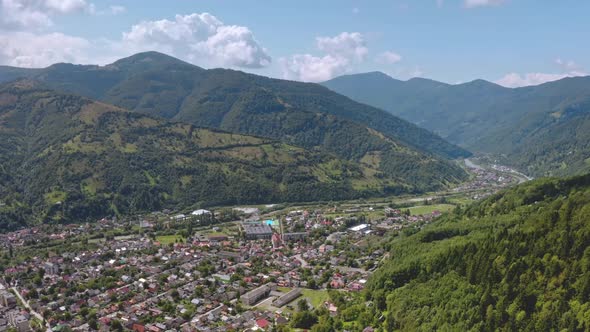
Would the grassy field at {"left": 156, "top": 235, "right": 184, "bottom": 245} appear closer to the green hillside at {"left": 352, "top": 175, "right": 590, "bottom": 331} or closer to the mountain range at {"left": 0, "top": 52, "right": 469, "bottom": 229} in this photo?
the mountain range at {"left": 0, "top": 52, "right": 469, "bottom": 229}

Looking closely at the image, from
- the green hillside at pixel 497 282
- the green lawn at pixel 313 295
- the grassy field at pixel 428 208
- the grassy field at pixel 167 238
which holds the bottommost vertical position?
the green lawn at pixel 313 295

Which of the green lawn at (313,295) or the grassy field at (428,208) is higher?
the grassy field at (428,208)

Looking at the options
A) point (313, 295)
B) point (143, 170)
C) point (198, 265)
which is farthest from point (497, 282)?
point (143, 170)

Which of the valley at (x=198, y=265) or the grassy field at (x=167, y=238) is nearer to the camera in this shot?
the valley at (x=198, y=265)

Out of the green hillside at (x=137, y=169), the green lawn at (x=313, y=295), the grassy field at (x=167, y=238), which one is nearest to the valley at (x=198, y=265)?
the green lawn at (x=313, y=295)

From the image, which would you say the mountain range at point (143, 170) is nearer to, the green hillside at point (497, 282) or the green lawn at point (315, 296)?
the green lawn at point (315, 296)

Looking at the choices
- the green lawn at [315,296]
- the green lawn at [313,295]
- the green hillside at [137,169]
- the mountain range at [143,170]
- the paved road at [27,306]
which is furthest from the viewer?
the mountain range at [143,170]
